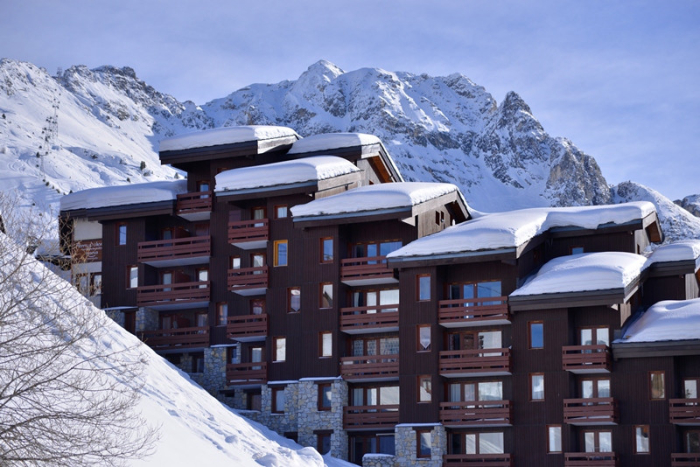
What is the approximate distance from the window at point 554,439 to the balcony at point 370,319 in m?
8.95

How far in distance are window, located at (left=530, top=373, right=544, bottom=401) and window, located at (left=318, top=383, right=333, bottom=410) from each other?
9781 millimetres

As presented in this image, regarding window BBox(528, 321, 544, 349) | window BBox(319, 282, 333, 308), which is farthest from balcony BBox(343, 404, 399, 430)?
window BBox(528, 321, 544, 349)

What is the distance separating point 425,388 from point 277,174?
13.5m

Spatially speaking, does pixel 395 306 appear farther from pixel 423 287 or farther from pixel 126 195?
pixel 126 195

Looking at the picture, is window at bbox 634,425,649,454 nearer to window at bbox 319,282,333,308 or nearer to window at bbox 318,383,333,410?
window at bbox 318,383,333,410

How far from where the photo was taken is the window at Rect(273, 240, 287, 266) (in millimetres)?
56375

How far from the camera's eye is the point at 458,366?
50.8m

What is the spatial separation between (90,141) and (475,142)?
75878mm

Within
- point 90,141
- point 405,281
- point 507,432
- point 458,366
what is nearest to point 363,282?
point 405,281

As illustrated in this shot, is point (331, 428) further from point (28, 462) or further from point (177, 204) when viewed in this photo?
point (28, 462)

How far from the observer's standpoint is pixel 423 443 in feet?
167

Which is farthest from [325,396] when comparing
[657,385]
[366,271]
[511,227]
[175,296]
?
[657,385]

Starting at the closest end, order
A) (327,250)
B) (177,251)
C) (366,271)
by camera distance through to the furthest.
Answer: (366,271), (327,250), (177,251)

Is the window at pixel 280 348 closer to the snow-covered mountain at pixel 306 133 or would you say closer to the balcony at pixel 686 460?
the balcony at pixel 686 460
